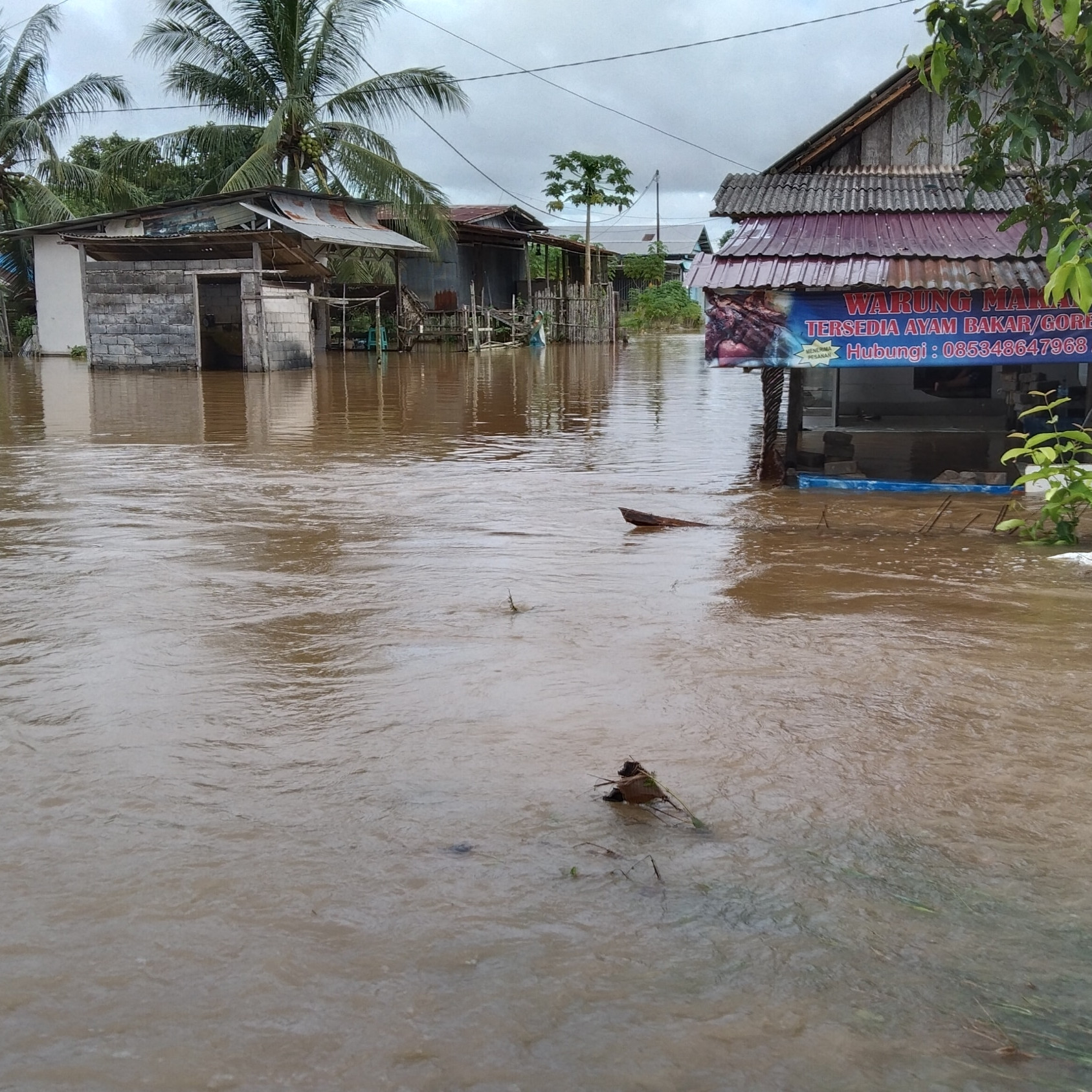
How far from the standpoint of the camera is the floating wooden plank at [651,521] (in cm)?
781

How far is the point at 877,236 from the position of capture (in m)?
9.72

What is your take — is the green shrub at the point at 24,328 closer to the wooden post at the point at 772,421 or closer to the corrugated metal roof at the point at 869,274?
the wooden post at the point at 772,421

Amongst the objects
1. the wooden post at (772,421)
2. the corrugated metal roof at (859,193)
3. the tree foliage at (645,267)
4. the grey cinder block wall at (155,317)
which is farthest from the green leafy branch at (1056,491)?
the tree foliage at (645,267)

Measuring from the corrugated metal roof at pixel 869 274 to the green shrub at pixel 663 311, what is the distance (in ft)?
131

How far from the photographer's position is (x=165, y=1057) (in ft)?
7.95

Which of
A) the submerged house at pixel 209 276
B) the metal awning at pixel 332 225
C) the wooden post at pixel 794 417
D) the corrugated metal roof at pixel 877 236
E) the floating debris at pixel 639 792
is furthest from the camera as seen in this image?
the metal awning at pixel 332 225

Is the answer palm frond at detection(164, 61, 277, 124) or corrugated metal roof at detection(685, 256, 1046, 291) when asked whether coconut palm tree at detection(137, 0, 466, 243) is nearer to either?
palm frond at detection(164, 61, 277, 124)

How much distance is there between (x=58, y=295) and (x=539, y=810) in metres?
30.8

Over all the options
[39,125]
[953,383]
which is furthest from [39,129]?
[953,383]

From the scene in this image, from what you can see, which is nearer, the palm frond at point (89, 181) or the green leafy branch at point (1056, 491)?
the green leafy branch at point (1056, 491)

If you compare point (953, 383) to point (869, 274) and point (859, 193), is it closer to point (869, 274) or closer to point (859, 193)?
point (859, 193)

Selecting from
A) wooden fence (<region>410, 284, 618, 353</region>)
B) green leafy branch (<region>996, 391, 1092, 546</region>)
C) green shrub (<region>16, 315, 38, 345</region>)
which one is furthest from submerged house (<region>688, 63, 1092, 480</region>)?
green shrub (<region>16, 315, 38, 345</region>)

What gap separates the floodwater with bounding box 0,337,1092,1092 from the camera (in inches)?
98.0

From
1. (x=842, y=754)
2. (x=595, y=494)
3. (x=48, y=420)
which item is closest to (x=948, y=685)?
(x=842, y=754)
